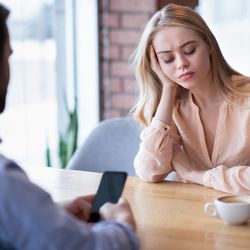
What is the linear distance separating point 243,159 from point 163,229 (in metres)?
0.60

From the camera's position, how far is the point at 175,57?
1930 mm

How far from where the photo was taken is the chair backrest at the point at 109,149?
7.85 feet

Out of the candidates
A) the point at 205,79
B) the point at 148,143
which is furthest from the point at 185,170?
the point at 205,79

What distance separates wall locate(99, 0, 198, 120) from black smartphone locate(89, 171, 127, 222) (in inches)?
89.8

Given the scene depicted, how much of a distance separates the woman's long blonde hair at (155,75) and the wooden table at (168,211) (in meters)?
0.29

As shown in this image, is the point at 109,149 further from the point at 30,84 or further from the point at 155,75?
the point at 30,84

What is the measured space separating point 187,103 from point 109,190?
2.33 ft

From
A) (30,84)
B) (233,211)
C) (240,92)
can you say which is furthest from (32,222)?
(30,84)

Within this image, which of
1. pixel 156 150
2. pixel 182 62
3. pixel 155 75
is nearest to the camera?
pixel 182 62

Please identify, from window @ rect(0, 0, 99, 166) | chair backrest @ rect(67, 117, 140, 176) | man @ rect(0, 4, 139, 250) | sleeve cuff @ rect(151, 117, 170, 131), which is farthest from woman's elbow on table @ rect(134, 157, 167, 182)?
window @ rect(0, 0, 99, 166)

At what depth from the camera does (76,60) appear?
3955 millimetres

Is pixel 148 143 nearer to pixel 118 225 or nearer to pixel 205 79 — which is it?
pixel 205 79

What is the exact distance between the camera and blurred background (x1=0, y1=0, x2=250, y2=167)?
343cm

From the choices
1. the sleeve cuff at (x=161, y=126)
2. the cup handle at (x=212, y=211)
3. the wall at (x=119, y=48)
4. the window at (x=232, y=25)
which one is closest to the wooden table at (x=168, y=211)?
the cup handle at (x=212, y=211)
